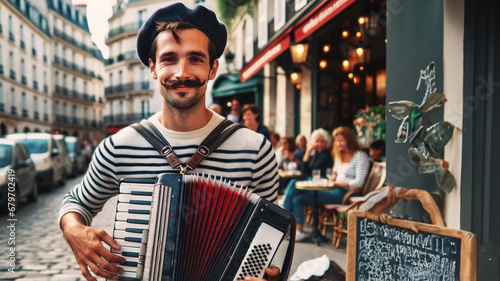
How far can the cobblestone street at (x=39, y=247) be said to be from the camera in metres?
4.41

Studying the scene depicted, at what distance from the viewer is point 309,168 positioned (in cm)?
716

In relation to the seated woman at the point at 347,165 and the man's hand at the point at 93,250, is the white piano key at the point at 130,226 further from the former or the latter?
the seated woman at the point at 347,165

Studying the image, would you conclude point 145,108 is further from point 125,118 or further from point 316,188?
point 316,188

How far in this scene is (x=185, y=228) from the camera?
1.45 metres

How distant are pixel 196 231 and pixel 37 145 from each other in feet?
38.5

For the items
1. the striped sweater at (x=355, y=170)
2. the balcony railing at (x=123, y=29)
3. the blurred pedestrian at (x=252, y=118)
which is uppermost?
the balcony railing at (x=123, y=29)

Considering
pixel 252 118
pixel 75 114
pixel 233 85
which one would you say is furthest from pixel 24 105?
pixel 252 118

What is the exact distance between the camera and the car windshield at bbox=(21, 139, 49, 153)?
1141 centimetres

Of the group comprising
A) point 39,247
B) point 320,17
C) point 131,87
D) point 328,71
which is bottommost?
point 39,247

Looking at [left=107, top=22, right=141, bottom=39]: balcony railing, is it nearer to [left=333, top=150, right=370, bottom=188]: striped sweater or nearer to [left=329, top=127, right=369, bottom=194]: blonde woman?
[left=329, top=127, right=369, bottom=194]: blonde woman

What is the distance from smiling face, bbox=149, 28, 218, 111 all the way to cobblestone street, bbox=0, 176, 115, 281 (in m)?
3.07

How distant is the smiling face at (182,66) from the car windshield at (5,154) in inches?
277

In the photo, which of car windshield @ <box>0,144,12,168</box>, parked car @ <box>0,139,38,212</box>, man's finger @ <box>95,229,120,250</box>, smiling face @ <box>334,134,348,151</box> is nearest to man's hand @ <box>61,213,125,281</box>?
man's finger @ <box>95,229,120,250</box>

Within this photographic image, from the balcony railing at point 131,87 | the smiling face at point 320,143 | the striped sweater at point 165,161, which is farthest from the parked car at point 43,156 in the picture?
the balcony railing at point 131,87
